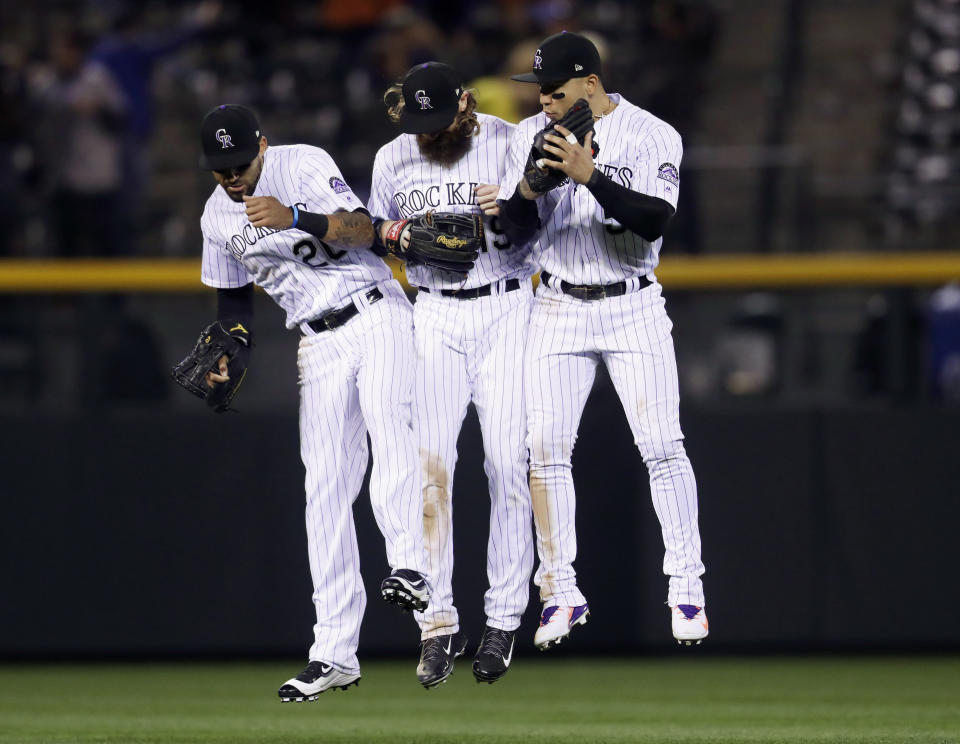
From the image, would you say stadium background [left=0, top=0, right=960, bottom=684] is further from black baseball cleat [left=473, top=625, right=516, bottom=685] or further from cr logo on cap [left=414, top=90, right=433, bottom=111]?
black baseball cleat [left=473, top=625, right=516, bottom=685]

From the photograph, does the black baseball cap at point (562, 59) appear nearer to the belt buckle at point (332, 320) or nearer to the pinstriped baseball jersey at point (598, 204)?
the pinstriped baseball jersey at point (598, 204)

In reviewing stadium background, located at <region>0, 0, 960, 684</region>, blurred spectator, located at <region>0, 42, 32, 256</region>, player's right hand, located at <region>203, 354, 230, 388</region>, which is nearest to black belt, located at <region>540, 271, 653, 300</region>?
player's right hand, located at <region>203, 354, 230, 388</region>

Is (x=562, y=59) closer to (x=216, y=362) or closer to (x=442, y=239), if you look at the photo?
(x=442, y=239)

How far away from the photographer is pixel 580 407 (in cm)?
600

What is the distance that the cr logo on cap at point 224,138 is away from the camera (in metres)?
5.76

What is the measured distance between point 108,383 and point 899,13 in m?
7.55

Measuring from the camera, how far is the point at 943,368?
8.32m

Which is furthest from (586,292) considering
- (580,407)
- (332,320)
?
(332,320)

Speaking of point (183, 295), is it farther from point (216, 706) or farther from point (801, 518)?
point (801, 518)

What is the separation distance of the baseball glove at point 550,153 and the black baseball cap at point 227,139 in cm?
106

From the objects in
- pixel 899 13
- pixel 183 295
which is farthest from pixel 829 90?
pixel 183 295

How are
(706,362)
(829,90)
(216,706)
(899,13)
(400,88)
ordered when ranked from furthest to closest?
1. (899,13)
2. (829,90)
3. (706,362)
4. (216,706)
5. (400,88)

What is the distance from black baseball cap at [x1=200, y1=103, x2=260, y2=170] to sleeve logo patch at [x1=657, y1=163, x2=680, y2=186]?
1519mm

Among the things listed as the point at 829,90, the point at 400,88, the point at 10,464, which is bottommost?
the point at 10,464
